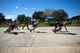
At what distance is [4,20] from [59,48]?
1.18 meters

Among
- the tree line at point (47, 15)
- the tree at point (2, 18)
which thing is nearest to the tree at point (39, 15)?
the tree line at point (47, 15)

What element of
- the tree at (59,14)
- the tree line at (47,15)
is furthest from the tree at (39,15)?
the tree at (59,14)

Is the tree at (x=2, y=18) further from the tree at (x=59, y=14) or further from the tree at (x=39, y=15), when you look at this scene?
the tree at (x=59, y=14)

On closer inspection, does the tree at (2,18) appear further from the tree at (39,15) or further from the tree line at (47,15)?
the tree at (39,15)

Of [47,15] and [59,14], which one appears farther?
[47,15]

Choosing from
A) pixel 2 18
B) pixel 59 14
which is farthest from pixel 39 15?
pixel 2 18

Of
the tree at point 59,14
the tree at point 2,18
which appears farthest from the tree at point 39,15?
the tree at point 2,18

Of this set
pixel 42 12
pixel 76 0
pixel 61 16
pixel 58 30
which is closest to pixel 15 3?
pixel 42 12

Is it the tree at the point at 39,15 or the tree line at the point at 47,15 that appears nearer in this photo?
the tree line at the point at 47,15

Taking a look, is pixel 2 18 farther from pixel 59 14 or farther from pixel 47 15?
pixel 59 14

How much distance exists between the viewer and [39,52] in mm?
3162

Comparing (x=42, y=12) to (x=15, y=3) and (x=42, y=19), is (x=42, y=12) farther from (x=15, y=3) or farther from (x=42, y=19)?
(x=15, y=3)

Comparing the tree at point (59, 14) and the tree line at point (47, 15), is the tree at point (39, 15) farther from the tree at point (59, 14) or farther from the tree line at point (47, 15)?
the tree at point (59, 14)

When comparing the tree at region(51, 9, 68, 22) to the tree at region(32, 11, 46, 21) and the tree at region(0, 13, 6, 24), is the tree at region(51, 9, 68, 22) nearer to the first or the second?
the tree at region(32, 11, 46, 21)
